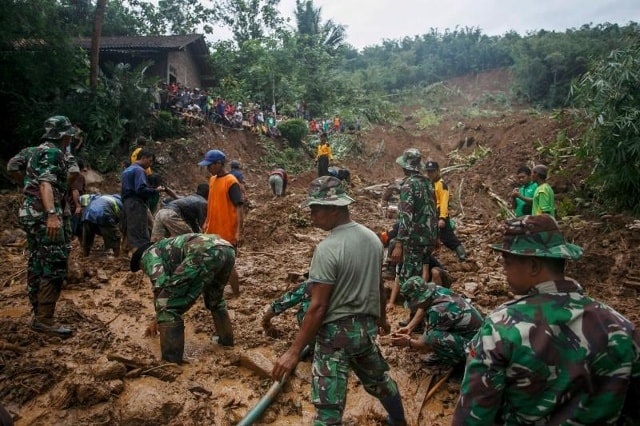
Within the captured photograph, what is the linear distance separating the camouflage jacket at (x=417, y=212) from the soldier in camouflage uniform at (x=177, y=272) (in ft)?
6.10

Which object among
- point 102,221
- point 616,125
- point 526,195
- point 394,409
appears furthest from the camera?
point 616,125

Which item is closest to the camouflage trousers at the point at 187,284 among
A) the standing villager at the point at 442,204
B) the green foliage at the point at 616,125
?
the standing villager at the point at 442,204

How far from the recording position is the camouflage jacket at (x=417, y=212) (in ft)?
14.4

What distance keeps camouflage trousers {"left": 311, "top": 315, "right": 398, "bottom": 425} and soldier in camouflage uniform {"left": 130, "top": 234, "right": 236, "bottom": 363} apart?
1.38 metres

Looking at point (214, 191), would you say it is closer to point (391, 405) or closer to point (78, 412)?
point (78, 412)

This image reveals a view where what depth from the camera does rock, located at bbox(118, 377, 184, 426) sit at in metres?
2.73

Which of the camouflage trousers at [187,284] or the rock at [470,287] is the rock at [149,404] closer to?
the camouflage trousers at [187,284]

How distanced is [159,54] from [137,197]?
13.4m

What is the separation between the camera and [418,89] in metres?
39.6

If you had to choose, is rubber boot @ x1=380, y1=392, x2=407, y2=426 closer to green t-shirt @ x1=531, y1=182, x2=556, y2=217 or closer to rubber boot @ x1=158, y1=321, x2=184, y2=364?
rubber boot @ x1=158, y1=321, x2=184, y2=364

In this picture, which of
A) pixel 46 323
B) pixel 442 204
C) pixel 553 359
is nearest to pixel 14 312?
pixel 46 323

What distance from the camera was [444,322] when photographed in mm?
3418

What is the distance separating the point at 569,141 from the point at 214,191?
30.8ft

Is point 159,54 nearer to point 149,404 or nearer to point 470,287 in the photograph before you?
point 470,287
